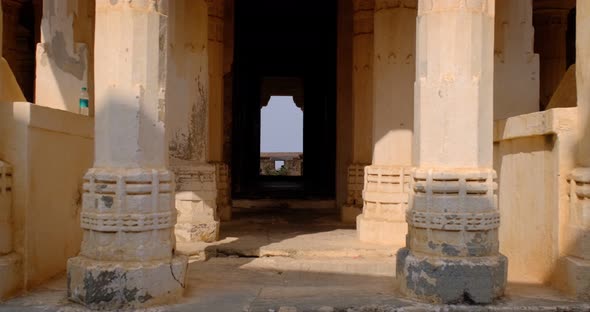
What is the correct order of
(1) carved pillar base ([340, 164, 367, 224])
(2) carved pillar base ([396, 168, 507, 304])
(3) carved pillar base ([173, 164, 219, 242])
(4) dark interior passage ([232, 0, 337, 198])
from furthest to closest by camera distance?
(4) dark interior passage ([232, 0, 337, 198])
(1) carved pillar base ([340, 164, 367, 224])
(3) carved pillar base ([173, 164, 219, 242])
(2) carved pillar base ([396, 168, 507, 304])

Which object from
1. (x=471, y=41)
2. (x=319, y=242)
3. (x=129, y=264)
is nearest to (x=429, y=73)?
(x=471, y=41)

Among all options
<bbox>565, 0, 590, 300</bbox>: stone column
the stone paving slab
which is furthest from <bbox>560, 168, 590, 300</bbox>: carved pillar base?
the stone paving slab

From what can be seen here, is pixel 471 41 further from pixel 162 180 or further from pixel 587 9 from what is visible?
pixel 162 180

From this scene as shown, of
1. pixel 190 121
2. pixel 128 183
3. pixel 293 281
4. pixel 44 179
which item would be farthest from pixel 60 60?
pixel 293 281

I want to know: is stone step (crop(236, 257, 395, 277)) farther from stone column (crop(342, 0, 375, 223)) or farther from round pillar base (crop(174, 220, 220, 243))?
stone column (crop(342, 0, 375, 223))

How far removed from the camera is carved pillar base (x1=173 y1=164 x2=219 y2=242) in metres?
7.57

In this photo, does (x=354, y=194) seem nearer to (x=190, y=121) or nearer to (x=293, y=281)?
(x=190, y=121)

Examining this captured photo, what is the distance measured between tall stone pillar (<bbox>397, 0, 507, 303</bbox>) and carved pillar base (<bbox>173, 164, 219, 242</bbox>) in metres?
3.38

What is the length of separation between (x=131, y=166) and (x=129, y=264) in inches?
29.2

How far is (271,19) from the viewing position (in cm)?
1691

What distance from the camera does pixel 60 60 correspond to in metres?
6.75

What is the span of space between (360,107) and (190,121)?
3089 mm

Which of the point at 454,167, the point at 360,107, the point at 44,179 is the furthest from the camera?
the point at 360,107

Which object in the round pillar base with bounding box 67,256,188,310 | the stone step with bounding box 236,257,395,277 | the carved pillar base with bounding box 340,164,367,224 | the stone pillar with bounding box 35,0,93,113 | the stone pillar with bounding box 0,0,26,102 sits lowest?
the stone step with bounding box 236,257,395,277
